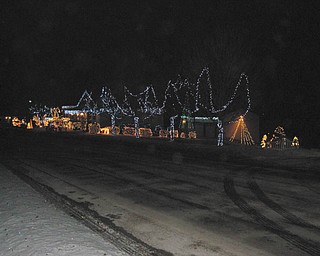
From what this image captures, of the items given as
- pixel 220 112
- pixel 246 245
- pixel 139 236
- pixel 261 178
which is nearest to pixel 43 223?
pixel 139 236

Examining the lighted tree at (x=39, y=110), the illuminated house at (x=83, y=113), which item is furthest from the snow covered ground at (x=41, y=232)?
the lighted tree at (x=39, y=110)

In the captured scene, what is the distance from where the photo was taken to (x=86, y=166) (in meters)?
17.1

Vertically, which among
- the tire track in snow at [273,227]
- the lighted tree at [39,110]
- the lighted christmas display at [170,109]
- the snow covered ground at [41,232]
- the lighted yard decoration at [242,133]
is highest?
the lighted tree at [39,110]

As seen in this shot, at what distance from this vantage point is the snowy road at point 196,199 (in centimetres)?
698

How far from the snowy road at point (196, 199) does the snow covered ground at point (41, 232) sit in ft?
2.14

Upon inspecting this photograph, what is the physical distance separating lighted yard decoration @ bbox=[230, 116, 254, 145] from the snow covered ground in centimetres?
2568

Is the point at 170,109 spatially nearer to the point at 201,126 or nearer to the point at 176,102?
the point at 176,102

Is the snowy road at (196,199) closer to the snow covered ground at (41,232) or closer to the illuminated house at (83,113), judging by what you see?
the snow covered ground at (41,232)

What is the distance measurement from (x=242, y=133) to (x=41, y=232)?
28697 mm

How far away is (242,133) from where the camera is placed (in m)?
33.7

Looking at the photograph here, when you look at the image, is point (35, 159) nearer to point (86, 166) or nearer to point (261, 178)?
point (86, 166)

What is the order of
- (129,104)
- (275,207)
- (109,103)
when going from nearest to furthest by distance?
(275,207)
(129,104)
(109,103)

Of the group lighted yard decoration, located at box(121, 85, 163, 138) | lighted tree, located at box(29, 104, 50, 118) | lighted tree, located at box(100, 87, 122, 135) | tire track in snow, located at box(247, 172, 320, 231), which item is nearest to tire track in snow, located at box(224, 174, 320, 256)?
tire track in snow, located at box(247, 172, 320, 231)

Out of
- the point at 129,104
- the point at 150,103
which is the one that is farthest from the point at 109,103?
the point at 150,103
